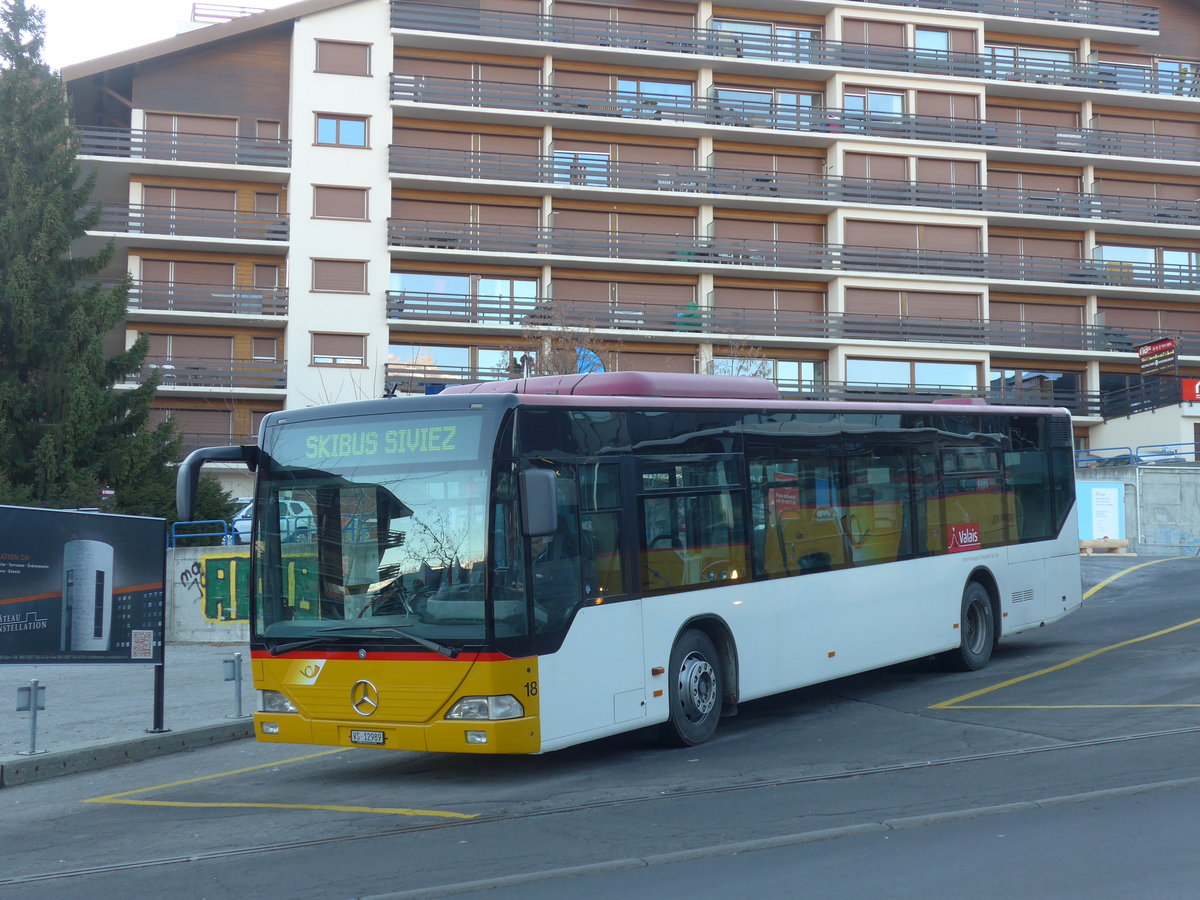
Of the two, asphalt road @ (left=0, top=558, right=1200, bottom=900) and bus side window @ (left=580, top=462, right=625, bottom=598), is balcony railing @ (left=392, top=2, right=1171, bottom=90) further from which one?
bus side window @ (left=580, top=462, right=625, bottom=598)

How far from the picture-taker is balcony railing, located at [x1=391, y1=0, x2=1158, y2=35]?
1844 inches

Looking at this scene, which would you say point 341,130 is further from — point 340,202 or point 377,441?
point 377,441

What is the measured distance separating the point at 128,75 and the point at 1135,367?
4128 centimetres

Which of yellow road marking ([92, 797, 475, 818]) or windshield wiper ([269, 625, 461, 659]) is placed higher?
windshield wiper ([269, 625, 461, 659])

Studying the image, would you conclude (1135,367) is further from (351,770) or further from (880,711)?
(351,770)

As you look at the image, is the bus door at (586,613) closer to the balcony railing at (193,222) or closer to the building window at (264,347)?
the building window at (264,347)

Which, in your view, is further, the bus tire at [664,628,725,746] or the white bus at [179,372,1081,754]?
the bus tire at [664,628,725,746]

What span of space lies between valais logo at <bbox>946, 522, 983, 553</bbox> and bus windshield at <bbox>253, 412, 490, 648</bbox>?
703 cm

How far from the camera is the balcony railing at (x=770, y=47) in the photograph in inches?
1865

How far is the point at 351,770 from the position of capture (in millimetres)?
10461

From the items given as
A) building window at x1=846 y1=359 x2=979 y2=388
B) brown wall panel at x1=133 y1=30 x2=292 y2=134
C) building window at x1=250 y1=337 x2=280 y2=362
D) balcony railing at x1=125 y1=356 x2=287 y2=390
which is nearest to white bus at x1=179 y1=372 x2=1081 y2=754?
balcony railing at x1=125 y1=356 x2=287 y2=390

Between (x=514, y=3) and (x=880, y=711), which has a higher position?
(x=514, y=3)

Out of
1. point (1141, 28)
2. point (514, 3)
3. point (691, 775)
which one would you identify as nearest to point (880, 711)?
point (691, 775)

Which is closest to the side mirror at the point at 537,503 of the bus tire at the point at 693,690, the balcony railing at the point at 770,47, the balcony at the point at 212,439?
the bus tire at the point at 693,690
